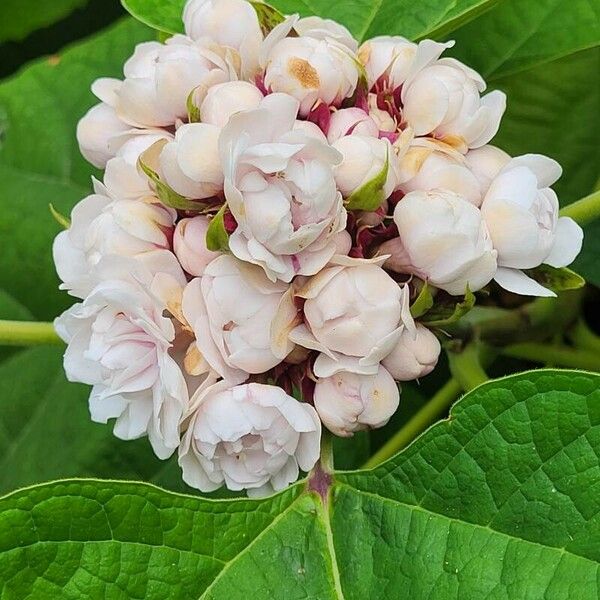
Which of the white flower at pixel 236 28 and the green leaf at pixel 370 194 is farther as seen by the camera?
the white flower at pixel 236 28

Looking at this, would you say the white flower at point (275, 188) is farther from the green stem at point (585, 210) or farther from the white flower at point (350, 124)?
the green stem at point (585, 210)

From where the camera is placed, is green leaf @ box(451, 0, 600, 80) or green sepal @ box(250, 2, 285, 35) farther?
green leaf @ box(451, 0, 600, 80)

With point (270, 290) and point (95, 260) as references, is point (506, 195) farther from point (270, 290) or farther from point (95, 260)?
point (95, 260)

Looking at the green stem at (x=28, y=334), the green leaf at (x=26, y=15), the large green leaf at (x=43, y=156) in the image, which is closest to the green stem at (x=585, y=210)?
the green stem at (x=28, y=334)

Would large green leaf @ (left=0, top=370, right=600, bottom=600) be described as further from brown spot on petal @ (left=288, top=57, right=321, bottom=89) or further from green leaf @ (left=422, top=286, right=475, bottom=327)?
brown spot on petal @ (left=288, top=57, right=321, bottom=89)

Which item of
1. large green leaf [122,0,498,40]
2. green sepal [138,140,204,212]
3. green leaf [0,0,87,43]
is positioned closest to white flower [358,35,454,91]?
large green leaf [122,0,498,40]

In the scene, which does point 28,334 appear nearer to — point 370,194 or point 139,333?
point 139,333
